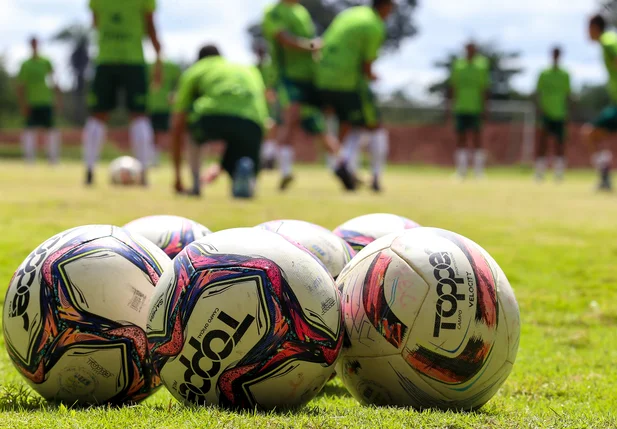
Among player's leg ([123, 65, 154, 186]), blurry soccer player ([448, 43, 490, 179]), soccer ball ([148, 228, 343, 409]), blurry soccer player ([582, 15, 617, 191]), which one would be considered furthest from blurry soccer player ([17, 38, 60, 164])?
soccer ball ([148, 228, 343, 409])

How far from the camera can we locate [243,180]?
30.5 ft

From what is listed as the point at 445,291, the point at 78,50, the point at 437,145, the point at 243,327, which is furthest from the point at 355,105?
the point at 78,50

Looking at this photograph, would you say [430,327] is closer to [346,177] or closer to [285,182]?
[346,177]

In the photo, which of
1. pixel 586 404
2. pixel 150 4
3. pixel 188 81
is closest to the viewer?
pixel 586 404

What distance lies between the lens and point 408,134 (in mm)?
45438

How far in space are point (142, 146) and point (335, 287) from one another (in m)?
9.11

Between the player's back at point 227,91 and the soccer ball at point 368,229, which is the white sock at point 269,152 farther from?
the soccer ball at point 368,229

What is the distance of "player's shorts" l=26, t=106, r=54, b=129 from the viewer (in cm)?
2185

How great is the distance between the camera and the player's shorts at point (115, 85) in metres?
11.3

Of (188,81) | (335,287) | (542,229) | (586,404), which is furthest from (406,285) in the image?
(188,81)

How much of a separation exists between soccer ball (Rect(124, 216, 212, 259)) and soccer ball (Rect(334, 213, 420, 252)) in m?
0.75

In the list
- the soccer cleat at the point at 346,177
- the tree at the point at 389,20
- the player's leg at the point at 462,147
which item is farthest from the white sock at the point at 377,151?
the tree at the point at 389,20

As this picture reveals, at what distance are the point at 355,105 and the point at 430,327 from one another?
9.55 meters

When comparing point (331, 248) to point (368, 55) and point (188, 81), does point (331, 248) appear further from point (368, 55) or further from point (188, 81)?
point (368, 55)
